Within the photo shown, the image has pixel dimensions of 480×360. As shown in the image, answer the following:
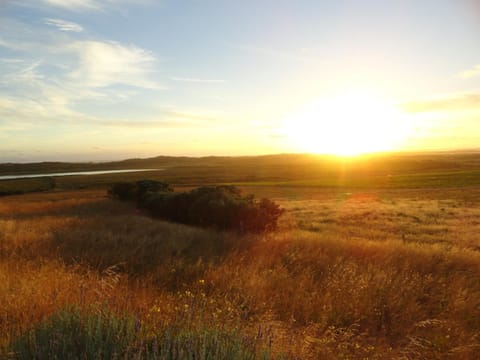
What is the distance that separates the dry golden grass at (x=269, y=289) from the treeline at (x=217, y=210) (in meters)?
4.57

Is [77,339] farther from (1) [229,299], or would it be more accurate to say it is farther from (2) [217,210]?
(2) [217,210]

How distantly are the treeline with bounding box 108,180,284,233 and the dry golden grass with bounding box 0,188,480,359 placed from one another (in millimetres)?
4571

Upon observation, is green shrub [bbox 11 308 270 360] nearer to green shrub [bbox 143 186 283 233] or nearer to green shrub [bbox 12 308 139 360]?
green shrub [bbox 12 308 139 360]

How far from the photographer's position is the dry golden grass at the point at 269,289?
3.96 meters

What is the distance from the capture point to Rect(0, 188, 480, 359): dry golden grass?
3.96 m

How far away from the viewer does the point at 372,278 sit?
6.66m

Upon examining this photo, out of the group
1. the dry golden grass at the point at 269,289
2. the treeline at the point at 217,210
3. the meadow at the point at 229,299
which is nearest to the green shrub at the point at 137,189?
the treeline at the point at 217,210

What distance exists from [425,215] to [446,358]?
86.7ft

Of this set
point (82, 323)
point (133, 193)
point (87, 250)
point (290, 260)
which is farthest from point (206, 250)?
point (133, 193)

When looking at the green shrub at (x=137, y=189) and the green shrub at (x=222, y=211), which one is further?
the green shrub at (x=137, y=189)

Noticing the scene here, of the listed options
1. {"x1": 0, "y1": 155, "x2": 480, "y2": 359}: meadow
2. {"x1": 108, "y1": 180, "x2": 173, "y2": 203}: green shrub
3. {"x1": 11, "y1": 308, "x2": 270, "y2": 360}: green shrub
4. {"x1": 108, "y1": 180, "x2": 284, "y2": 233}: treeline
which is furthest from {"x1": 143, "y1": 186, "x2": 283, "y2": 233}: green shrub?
{"x1": 11, "y1": 308, "x2": 270, "y2": 360}: green shrub

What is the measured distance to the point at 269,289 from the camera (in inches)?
227

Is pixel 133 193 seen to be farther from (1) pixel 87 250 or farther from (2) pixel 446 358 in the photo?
(2) pixel 446 358

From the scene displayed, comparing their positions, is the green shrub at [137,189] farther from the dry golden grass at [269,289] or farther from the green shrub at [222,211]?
the dry golden grass at [269,289]
